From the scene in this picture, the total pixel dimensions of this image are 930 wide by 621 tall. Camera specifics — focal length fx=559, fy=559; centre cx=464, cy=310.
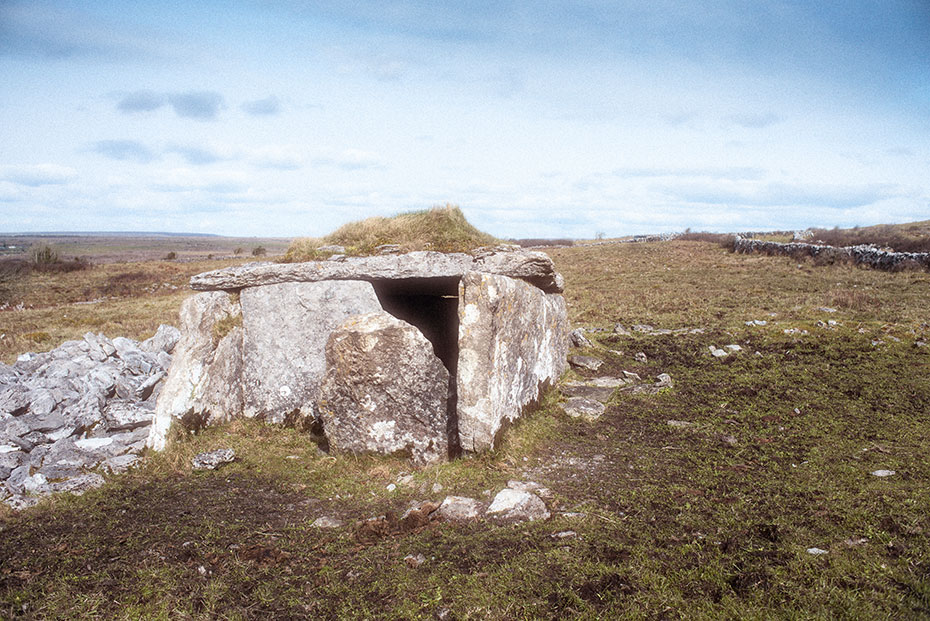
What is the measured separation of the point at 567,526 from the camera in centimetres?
561

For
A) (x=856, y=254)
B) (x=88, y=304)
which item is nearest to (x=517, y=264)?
(x=88, y=304)

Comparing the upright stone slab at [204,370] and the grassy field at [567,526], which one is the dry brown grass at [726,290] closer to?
the grassy field at [567,526]

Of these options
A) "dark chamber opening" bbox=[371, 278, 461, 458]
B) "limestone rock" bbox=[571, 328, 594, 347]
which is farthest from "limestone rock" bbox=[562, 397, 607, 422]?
"limestone rock" bbox=[571, 328, 594, 347]

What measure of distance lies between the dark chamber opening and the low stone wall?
21881mm

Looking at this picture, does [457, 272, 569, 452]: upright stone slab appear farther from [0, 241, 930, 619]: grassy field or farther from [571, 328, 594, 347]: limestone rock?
[571, 328, 594, 347]: limestone rock

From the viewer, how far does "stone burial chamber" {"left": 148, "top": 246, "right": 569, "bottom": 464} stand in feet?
24.3

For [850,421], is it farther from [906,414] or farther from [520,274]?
[520,274]

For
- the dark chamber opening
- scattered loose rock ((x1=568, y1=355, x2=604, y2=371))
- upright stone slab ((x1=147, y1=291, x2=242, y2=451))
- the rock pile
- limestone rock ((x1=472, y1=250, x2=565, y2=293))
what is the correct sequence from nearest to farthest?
1. the rock pile
2. upright stone slab ((x1=147, y1=291, x2=242, y2=451))
3. limestone rock ((x1=472, y1=250, x2=565, y2=293))
4. the dark chamber opening
5. scattered loose rock ((x1=568, y1=355, x2=604, y2=371))

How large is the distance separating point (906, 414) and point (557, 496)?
6.30 metres

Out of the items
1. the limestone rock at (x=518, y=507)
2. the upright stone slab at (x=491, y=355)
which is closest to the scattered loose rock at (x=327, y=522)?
the limestone rock at (x=518, y=507)

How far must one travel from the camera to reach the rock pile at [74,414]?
7.30 metres

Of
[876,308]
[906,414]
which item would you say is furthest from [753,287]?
[906,414]

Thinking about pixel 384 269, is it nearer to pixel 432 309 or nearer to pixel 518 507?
pixel 432 309

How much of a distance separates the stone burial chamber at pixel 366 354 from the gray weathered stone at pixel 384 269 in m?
0.02
